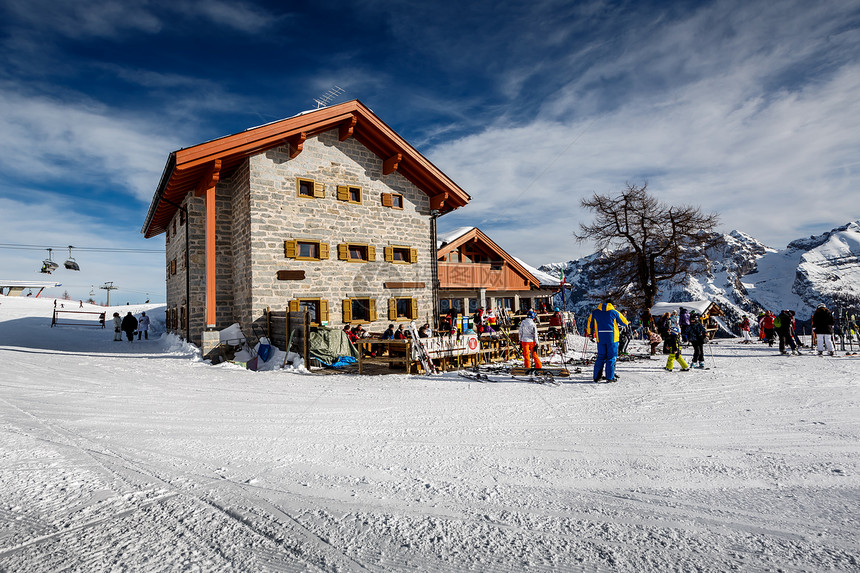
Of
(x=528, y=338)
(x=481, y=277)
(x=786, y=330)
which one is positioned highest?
(x=481, y=277)

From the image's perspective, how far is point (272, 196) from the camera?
14.2 m

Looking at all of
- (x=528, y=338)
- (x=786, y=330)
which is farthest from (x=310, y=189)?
(x=786, y=330)

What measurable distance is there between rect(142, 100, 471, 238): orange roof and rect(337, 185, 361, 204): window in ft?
5.18

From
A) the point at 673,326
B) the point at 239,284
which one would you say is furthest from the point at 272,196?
the point at 673,326

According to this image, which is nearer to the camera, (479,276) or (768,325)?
(768,325)

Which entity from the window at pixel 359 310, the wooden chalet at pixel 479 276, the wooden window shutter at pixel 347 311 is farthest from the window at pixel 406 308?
the wooden chalet at pixel 479 276

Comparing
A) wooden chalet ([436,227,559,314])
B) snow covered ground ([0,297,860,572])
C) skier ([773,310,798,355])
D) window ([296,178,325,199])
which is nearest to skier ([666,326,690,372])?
snow covered ground ([0,297,860,572])

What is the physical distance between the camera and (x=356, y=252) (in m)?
16.2

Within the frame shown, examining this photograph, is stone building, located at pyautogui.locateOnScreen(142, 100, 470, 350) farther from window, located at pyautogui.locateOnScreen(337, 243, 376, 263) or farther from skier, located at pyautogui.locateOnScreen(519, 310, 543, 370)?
skier, located at pyautogui.locateOnScreen(519, 310, 543, 370)

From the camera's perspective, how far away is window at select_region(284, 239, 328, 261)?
14379 millimetres

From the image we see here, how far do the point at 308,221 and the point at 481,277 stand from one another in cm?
1495

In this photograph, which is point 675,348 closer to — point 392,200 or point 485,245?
point 392,200

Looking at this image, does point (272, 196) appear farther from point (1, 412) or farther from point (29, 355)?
point (1, 412)

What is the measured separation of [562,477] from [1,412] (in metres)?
7.61
